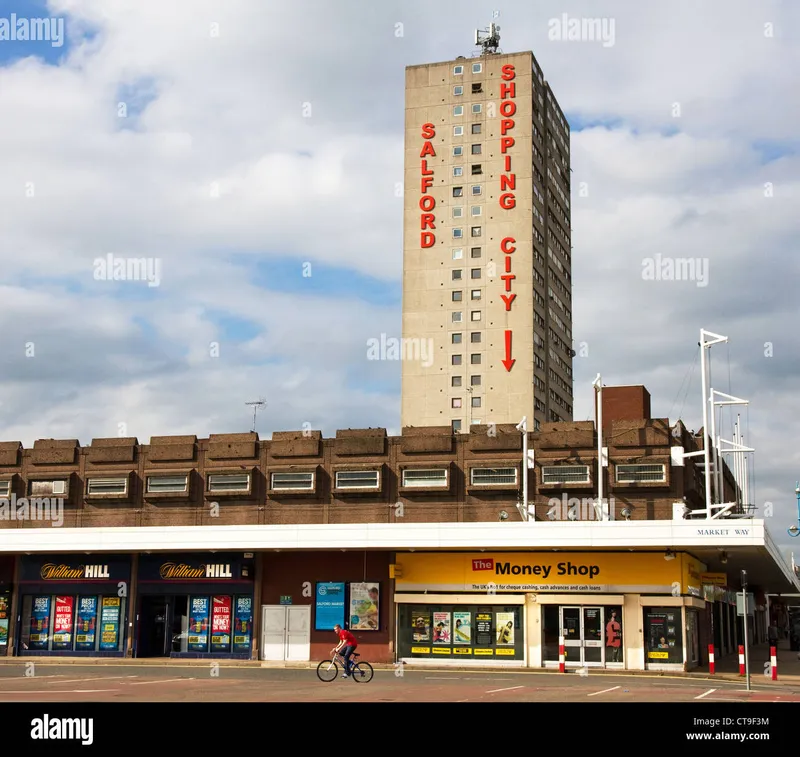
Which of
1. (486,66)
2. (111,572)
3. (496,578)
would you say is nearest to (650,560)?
(496,578)

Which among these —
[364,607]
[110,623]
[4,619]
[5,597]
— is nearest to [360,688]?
[364,607]

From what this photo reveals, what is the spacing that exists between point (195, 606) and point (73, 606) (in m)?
6.03

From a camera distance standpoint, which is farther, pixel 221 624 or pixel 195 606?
pixel 195 606

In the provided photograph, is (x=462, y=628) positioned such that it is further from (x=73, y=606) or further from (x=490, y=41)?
(x=490, y=41)

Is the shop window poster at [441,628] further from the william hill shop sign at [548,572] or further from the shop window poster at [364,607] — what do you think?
the shop window poster at [364,607]

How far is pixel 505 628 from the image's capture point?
132 feet

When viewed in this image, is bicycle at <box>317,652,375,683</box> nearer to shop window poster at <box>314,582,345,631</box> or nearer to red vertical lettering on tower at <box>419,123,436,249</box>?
shop window poster at <box>314,582,345,631</box>

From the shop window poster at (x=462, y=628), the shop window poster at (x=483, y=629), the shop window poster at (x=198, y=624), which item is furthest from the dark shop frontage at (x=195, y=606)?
the shop window poster at (x=483, y=629)

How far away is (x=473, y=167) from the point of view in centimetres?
9744

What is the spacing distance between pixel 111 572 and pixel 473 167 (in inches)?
2486

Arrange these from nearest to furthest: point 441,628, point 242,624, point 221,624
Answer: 1. point 441,628
2. point 242,624
3. point 221,624

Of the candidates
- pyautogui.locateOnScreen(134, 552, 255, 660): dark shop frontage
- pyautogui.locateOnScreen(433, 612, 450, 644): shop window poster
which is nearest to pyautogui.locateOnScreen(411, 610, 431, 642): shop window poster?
pyautogui.locateOnScreen(433, 612, 450, 644): shop window poster

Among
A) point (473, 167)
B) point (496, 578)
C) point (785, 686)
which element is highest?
point (473, 167)
